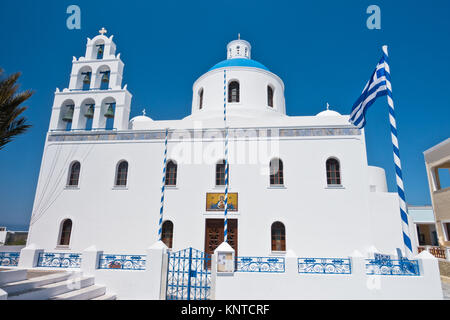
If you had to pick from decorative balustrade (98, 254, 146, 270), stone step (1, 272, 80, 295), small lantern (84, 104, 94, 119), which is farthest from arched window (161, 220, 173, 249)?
small lantern (84, 104, 94, 119)

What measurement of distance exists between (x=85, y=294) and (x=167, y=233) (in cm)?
449

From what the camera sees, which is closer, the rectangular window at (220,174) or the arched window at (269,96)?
the rectangular window at (220,174)

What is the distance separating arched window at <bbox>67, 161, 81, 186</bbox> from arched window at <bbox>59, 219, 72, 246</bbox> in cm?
173

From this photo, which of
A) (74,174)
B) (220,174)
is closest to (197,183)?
(220,174)

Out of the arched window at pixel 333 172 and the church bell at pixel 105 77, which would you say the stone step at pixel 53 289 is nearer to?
the arched window at pixel 333 172

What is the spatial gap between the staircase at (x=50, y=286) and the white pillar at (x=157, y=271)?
116cm

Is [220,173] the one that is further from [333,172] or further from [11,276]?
[11,276]

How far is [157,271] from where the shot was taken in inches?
308

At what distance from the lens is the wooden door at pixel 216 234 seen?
10984 mm

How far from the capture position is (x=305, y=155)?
1134cm

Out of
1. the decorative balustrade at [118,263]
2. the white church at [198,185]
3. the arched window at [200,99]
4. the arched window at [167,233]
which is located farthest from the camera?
the arched window at [200,99]

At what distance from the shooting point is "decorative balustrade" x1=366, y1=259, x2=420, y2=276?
7.62m

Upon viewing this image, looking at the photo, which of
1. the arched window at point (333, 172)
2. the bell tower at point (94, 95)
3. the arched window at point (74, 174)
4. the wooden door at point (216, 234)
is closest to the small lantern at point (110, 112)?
the bell tower at point (94, 95)
